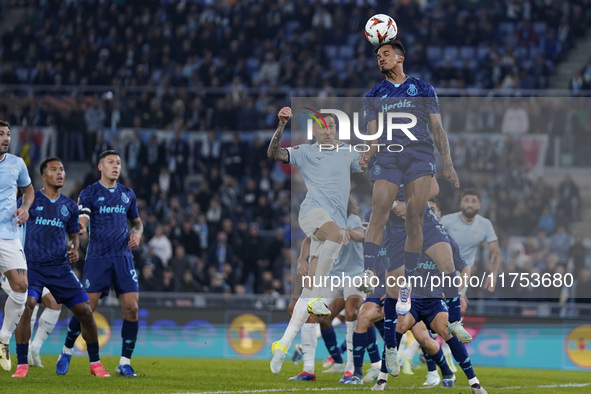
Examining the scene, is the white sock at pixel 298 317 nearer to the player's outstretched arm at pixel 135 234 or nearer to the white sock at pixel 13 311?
the player's outstretched arm at pixel 135 234

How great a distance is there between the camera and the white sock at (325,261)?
37.1 feet

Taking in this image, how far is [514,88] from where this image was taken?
893 inches

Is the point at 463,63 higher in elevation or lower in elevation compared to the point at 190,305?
higher

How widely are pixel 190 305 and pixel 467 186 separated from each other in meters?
7.04

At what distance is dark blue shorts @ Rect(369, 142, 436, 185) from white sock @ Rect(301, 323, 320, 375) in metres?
2.34

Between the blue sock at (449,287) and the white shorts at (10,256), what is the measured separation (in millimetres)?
4402

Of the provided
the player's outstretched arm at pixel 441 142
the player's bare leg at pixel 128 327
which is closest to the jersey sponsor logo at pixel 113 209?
the player's bare leg at pixel 128 327

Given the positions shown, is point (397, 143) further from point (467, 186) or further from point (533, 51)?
point (533, 51)

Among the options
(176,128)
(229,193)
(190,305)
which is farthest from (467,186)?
(176,128)

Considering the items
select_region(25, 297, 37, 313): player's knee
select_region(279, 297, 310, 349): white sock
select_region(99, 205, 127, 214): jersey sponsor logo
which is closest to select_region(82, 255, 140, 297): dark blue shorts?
select_region(99, 205, 127, 214): jersey sponsor logo

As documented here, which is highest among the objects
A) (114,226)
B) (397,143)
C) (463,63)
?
(463,63)

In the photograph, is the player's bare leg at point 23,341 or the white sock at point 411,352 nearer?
the player's bare leg at point 23,341

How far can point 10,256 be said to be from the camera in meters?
9.87

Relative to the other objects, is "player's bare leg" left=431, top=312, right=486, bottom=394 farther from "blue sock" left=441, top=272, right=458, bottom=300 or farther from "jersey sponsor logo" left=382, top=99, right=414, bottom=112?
"jersey sponsor logo" left=382, top=99, right=414, bottom=112
